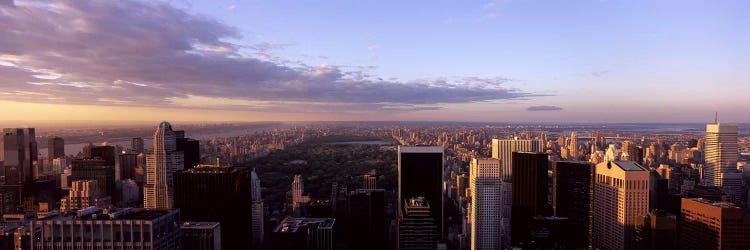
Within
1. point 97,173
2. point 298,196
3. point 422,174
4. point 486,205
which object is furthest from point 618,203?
point 97,173

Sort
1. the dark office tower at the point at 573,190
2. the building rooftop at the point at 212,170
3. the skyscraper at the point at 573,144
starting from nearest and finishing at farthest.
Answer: the building rooftop at the point at 212,170
the dark office tower at the point at 573,190
the skyscraper at the point at 573,144

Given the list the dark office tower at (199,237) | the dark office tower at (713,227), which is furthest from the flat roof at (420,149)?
the dark office tower at (199,237)

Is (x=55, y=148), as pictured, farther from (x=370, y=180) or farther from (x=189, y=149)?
(x=370, y=180)

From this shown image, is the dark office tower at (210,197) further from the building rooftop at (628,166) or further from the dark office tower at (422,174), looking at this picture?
the building rooftop at (628,166)

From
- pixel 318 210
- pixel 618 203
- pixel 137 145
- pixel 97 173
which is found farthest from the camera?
pixel 97 173

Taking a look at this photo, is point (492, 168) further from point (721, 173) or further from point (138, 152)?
point (138, 152)

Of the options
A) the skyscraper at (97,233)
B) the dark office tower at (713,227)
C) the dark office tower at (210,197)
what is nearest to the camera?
the skyscraper at (97,233)
